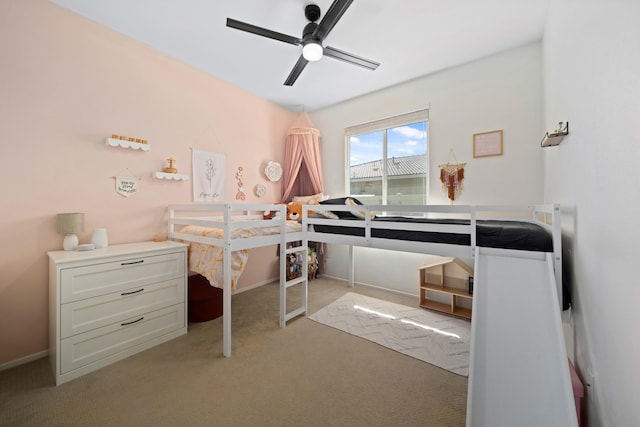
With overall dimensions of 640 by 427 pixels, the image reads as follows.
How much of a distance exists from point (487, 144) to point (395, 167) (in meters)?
1.14

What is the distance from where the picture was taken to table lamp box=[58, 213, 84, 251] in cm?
194

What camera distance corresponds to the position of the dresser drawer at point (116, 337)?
169cm

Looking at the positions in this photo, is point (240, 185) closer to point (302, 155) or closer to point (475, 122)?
point (302, 155)

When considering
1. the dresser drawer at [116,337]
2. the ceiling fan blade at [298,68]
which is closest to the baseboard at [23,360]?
the dresser drawer at [116,337]

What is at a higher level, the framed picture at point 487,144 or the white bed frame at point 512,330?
the framed picture at point 487,144

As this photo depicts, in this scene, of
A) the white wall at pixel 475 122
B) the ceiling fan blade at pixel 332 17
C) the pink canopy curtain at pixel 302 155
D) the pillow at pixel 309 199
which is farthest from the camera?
the pink canopy curtain at pixel 302 155

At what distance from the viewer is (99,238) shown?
83.4 inches

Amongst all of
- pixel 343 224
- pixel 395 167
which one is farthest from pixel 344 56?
pixel 395 167

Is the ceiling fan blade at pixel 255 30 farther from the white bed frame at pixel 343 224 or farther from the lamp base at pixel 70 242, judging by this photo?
the lamp base at pixel 70 242

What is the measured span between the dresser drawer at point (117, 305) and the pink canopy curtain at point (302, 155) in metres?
2.25

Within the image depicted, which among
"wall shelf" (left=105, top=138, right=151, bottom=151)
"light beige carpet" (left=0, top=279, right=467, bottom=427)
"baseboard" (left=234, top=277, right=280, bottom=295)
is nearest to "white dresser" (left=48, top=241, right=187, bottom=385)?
"light beige carpet" (left=0, top=279, right=467, bottom=427)

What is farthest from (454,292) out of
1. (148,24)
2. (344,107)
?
(148,24)

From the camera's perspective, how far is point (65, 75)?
207 cm

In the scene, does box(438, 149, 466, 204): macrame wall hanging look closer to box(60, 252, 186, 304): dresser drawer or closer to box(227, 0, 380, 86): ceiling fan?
box(227, 0, 380, 86): ceiling fan
